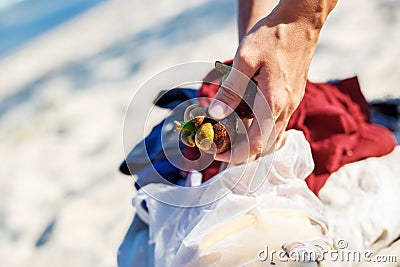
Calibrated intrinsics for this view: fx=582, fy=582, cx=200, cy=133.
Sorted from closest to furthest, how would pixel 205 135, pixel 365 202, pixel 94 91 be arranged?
pixel 205 135
pixel 365 202
pixel 94 91

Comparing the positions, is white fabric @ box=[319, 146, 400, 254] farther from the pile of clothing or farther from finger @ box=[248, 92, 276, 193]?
finger @ box=[248, 92, 276, 193]

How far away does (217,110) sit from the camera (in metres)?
0.66

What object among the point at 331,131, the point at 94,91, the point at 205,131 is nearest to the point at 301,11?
the point at 205,131

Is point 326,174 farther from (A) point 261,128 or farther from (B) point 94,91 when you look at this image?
(B) point 94,91

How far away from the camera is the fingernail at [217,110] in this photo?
66cm

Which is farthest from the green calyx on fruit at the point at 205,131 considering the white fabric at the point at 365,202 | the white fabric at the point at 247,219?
the white fabric at the point at 365,202

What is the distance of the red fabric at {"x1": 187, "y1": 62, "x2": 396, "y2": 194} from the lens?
0.92 metres

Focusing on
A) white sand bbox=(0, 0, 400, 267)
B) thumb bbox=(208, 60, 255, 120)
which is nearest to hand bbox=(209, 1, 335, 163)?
thumb bbox=(208, 60, 255, 120)

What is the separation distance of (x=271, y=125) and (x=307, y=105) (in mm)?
289

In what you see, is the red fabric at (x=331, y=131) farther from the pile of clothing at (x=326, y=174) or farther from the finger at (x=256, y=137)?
the finger at (x=256, y=137)

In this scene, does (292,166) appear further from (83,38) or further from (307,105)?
(83,38)

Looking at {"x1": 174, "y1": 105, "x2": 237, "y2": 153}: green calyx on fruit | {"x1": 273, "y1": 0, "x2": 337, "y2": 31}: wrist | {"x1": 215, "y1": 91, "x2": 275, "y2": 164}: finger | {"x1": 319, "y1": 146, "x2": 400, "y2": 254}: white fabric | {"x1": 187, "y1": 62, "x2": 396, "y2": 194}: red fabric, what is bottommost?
{"x1": 319, "y1": 146, "x2": 400, "y2": 254}: white fabric

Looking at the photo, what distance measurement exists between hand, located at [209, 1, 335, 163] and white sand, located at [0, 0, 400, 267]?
114mm

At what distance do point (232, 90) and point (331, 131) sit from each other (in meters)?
0.34
